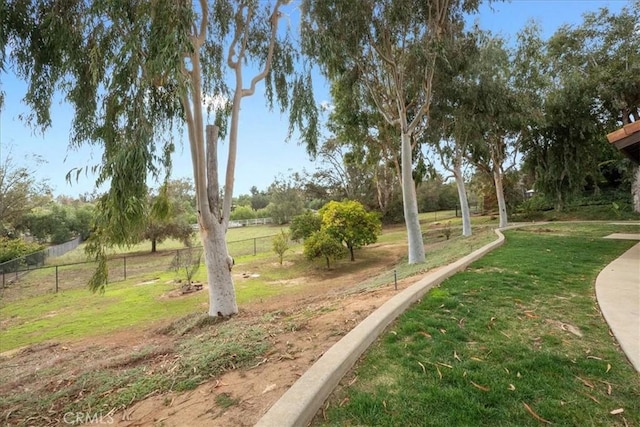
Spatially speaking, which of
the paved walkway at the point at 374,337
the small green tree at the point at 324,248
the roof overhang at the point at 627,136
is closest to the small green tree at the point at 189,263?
the small green tree at the point at 324,248

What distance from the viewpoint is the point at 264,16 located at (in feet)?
25.8

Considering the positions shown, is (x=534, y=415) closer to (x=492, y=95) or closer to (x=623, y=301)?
(x=623, y=301)

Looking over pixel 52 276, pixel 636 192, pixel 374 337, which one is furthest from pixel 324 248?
pixel 636 192

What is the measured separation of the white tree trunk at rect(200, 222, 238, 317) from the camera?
6.95 metres

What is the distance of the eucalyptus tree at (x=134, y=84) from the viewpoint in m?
4.71

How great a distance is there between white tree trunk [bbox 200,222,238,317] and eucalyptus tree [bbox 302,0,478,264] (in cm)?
474

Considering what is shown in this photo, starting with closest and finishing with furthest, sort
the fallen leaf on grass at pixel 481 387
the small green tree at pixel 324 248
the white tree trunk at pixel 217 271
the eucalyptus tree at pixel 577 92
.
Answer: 1. the fallen leaf on grass at pixel 481 387
2. the white tree trunk at pixel 217 271
3. the eucalyptus tree at pixel 577 92
4. the small green tree at pixel 324 248

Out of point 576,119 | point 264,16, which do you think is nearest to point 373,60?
point 264,16

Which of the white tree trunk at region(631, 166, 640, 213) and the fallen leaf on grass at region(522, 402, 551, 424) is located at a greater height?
the white tree trunk at region(631, 166, 640, 213)

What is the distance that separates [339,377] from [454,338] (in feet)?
4.53

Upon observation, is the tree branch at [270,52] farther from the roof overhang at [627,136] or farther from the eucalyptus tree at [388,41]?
the roof overhang at [627,136]

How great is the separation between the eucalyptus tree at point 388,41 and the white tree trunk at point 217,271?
474cm

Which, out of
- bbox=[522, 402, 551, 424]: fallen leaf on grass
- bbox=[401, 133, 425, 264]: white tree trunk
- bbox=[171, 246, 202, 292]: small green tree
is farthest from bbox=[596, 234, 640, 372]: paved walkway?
bbox=[171, 246, 202, 292]: small green tree

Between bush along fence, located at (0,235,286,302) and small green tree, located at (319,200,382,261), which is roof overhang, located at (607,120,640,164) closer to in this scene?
small green tree, located at (319,200,382,261)
